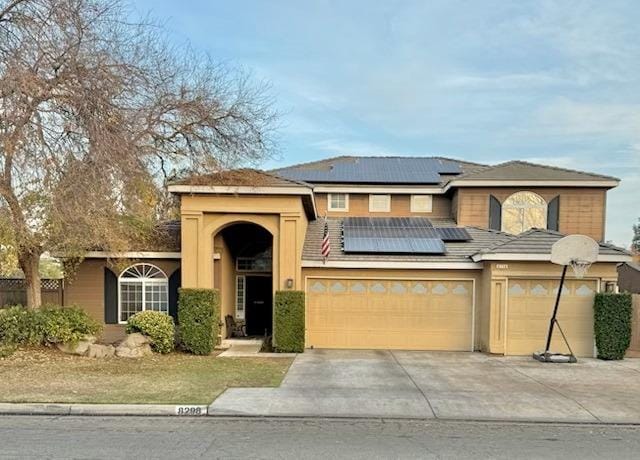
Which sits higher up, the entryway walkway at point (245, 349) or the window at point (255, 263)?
the window at point (255, 263)

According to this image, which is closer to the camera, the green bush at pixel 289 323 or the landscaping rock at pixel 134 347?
the landscaping rock at pixel 134 347

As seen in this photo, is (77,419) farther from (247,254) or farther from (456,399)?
(247,254)

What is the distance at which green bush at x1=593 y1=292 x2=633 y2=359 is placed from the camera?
1397 centimetres

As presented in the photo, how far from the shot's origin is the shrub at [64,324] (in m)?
13.0

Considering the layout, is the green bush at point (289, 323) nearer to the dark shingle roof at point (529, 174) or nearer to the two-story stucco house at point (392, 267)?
the two-story stucco house at point (392, 267)

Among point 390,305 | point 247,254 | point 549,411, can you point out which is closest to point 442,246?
point 390,305

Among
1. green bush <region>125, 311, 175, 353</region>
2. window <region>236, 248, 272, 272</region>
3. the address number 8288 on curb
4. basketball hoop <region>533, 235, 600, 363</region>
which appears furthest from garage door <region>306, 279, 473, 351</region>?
the address number 8288 on curb

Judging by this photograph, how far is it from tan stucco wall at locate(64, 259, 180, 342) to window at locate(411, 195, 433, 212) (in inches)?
386

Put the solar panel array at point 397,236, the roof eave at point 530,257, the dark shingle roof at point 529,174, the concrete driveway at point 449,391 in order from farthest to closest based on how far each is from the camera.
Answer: the dark shingle roof at point 529,174
the solar panel array at point 397,236
the roof eave at point 530,257
the concrete driveway at point 449,391

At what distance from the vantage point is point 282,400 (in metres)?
8.59

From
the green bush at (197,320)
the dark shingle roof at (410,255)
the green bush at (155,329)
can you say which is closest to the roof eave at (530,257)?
the dark shingle roof at (410,255)

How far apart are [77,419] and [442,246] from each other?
11.7 meters

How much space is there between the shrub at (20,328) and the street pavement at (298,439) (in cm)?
593

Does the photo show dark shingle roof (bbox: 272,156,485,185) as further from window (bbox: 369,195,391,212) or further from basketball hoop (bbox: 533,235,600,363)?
basketball hoop (bbox: 533,235,600,363)
